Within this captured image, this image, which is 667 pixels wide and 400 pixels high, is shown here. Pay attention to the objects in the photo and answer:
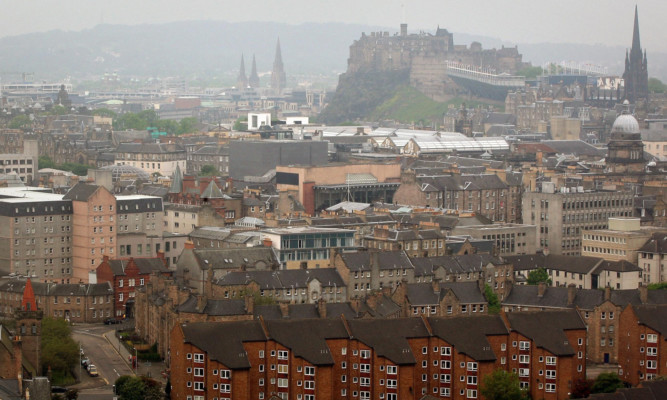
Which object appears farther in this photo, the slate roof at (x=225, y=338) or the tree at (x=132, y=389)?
the slate roof at (x=225, y=338)

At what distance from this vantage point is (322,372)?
92.0 metres

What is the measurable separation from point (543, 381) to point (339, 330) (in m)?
12.6

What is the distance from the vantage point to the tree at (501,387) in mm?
90562

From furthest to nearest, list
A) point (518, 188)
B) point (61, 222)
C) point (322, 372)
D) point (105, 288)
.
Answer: point (518, 188) → point (61, 222) → point (105, 288) → point (322, 372)

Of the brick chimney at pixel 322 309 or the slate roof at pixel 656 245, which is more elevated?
the slate roof at pixel 656 245

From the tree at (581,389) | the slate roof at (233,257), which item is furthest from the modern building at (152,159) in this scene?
the tree at (581,389)

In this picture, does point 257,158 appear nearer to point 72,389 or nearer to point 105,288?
point 105,288

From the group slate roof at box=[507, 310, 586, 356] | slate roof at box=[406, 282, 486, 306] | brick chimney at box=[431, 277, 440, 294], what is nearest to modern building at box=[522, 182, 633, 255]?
slate roof at box=[406, 282, 486, 306]

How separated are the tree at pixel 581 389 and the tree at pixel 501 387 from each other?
4289mm

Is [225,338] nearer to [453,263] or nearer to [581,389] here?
[581,389]

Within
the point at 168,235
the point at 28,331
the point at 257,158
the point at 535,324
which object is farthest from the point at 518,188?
the point at 28,331

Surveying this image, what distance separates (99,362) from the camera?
333 feet

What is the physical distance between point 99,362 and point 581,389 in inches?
1184

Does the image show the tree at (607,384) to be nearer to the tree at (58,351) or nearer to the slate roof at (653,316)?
the slate roof at (653,316)
